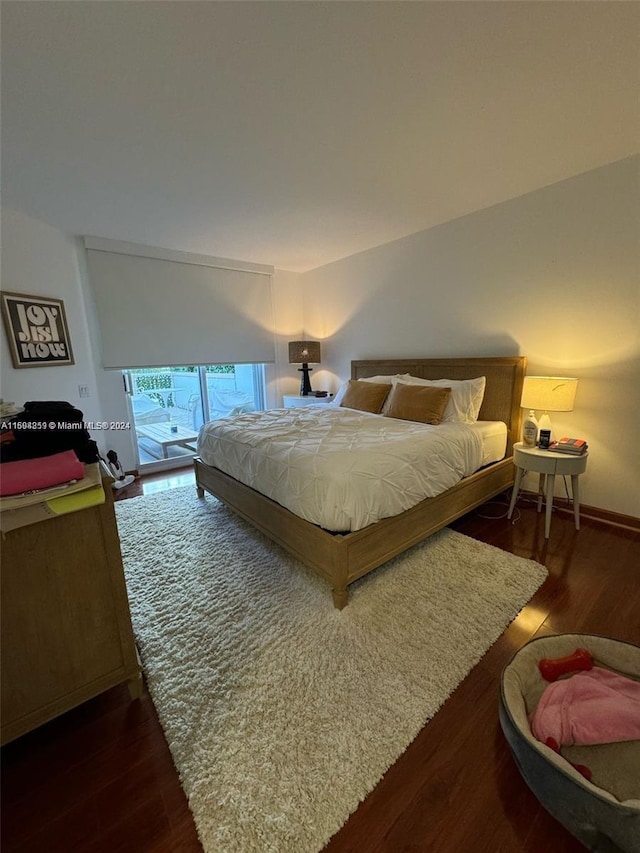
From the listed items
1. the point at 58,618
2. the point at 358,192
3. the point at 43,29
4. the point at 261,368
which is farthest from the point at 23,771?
the point at 261,368

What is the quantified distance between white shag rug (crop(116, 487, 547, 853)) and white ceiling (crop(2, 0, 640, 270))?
2.51 meters

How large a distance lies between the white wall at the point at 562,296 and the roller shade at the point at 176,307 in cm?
204

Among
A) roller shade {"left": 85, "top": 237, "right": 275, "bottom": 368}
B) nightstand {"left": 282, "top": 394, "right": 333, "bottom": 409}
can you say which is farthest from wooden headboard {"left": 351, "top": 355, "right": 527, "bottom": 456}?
roller shade {"left": 85, "top": 237, "right": 275, "bottom": 368}

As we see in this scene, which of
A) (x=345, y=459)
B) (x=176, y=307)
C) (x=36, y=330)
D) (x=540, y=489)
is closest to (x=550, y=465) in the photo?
(x=540, y=489)

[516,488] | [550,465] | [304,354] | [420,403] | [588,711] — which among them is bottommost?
[588,711]

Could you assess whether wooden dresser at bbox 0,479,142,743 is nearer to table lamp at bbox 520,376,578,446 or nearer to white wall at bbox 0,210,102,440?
white wall at bbox 0,210,102,440

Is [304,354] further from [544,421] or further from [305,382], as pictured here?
[544,421]

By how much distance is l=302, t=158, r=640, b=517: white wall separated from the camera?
242 centimetres

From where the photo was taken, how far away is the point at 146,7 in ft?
3.96

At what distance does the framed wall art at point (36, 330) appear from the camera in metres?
2.77

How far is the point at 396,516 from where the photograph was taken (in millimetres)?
1995

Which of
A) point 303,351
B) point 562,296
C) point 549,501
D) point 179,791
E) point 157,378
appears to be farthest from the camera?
point 303,351

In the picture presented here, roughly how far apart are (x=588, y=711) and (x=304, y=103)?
9.10ft

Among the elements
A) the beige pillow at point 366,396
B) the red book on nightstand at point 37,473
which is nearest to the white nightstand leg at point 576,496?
the beige pillow at point 366,396
